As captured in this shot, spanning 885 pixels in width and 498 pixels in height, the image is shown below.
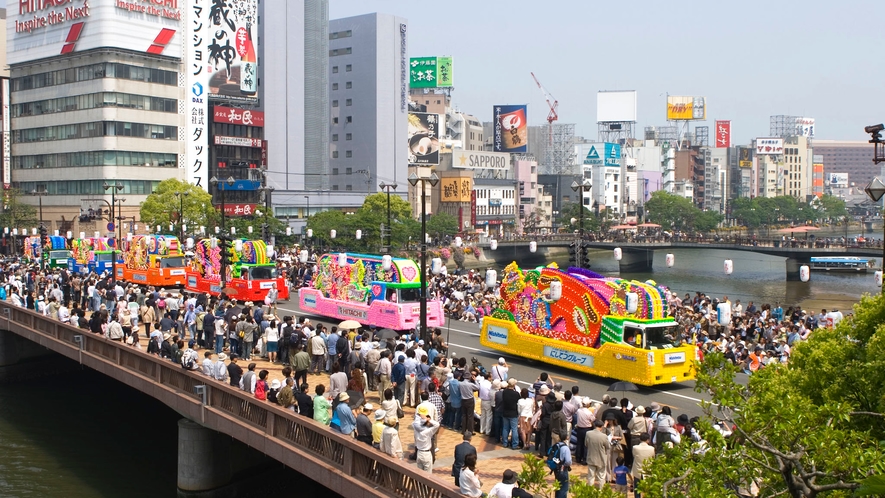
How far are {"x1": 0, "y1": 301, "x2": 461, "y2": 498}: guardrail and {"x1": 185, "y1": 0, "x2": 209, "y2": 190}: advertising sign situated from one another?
6623 centimetres

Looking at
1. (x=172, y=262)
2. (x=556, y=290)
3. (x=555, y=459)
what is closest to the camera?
(x=555, y=459)

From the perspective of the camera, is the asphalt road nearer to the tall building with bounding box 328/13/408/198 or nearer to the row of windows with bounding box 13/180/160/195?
the row of windows with bounding box 13/180/160/195

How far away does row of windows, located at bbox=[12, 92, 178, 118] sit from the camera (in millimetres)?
87250

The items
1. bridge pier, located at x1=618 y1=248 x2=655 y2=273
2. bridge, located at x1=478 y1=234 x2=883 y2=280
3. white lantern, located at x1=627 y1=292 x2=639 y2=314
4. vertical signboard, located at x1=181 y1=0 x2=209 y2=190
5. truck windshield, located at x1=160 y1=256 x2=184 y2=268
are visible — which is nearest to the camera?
white lantern, located at x1=627 y1=292 x2=639 y2=314

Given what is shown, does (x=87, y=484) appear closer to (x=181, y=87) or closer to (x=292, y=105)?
(x=181, y=87)

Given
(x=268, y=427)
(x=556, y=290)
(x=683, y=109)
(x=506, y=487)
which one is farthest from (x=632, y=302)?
(x=683, y=109)

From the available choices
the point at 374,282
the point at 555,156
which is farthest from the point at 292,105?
the point at 374,282

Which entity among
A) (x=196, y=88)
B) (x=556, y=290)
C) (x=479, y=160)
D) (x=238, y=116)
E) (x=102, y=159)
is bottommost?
(x=556, y=290)

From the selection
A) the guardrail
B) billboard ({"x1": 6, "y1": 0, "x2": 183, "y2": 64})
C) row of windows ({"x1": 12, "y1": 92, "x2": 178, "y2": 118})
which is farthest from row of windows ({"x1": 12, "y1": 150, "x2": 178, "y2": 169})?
the guardrail

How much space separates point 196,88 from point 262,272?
186 ft

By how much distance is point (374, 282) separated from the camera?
3378cm

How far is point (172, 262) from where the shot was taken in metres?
48.3

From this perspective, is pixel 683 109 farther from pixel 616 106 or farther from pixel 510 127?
pixel 510 127

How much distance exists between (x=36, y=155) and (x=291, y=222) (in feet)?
97.5
